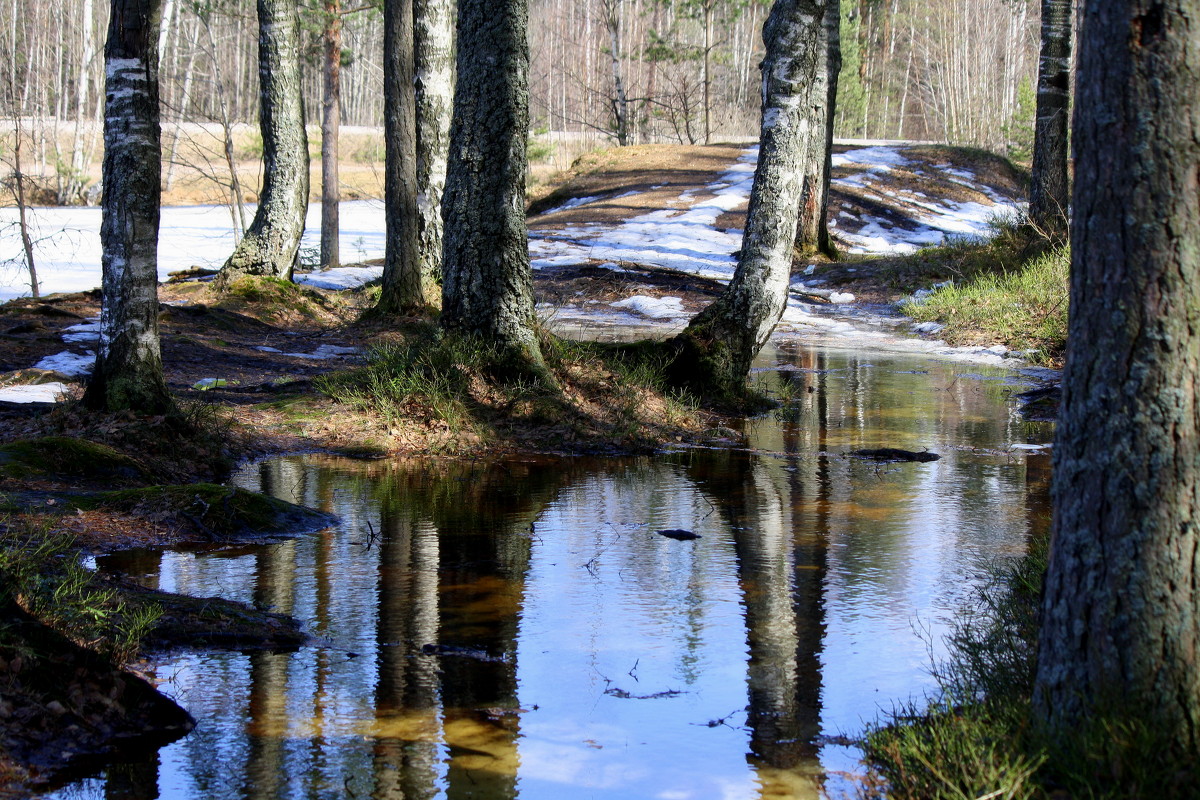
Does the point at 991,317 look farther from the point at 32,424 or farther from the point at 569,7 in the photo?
the point at 569,7

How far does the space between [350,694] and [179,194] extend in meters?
44.8

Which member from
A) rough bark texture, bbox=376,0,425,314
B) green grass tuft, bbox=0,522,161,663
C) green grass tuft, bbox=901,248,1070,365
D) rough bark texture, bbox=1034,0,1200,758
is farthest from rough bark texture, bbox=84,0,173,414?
green grass tuft, bbox=901,248,1070,365

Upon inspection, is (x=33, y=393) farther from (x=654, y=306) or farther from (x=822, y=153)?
(x=822, y=153)

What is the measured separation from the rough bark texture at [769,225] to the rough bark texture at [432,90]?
4.59 m

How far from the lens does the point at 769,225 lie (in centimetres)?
1046

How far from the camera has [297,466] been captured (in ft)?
27.8

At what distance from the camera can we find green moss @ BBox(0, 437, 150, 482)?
682cm

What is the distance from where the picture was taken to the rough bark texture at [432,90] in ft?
45.5

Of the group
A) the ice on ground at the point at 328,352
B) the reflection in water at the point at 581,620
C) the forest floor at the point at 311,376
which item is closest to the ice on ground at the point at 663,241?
the forest floor at the point at 311,376

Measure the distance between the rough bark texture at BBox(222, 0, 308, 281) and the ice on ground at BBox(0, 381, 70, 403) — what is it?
646cm

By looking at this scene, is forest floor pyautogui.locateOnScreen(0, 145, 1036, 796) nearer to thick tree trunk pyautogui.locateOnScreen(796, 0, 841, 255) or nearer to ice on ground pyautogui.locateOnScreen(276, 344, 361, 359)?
ice on ground pyautogui.locateOnScreen(276, 344, 361, 359)

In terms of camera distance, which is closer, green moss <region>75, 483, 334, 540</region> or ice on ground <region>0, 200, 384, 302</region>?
green moss <region>75, 483, 334, 540</region>

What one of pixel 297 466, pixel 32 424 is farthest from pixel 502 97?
pixel 32 424

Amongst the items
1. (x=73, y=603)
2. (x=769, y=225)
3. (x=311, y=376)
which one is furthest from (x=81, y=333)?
(x=73, y=603)
